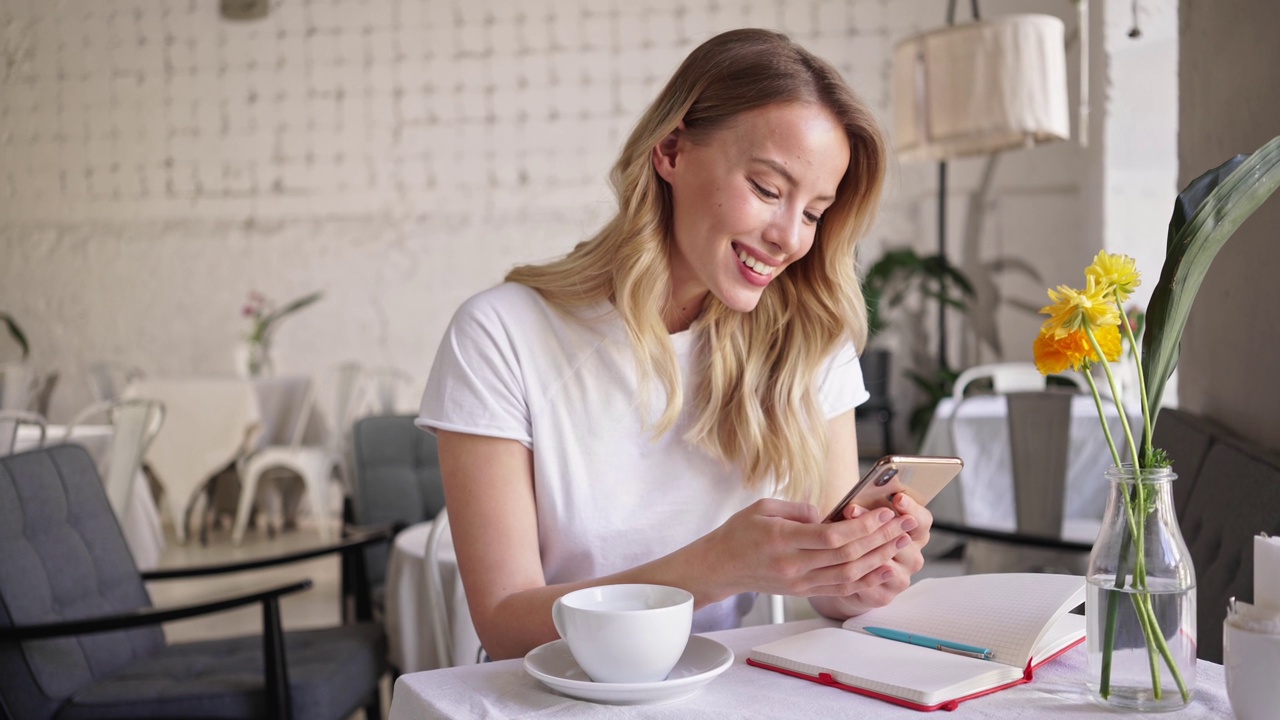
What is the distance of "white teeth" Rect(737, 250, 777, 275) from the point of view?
1199 millimetres

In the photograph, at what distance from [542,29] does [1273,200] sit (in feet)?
16.5

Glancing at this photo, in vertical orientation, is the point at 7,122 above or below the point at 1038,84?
above

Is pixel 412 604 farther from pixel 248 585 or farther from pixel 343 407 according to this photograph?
pixel 343 407

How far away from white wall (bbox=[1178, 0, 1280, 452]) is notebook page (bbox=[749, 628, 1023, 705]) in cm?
90

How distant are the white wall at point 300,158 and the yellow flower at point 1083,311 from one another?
5.35 metres

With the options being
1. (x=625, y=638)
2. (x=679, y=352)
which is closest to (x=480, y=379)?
(x=679, y=352)

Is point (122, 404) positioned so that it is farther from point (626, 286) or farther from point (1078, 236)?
point (1078, 236)

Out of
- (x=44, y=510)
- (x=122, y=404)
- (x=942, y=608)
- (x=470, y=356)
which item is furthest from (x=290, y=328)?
(x=942, y=608)

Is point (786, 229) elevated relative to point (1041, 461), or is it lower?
elevated

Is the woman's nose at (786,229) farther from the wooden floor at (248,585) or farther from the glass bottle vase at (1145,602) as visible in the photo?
the wooden floor at (248,585)

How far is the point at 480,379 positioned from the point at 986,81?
2.68 metres

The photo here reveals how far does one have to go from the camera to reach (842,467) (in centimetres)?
135

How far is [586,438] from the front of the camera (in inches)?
48.6

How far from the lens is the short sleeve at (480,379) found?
1154mm
